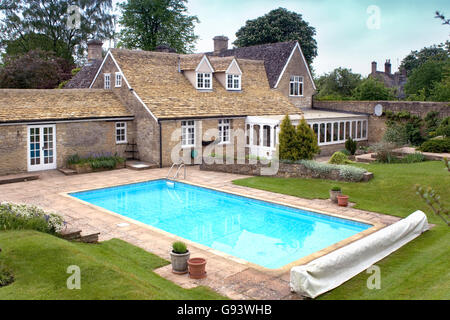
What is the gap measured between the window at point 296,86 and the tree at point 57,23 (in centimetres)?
2889

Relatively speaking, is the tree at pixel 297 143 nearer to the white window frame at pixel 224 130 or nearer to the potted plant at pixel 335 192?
the potted plant at pixel 335 192

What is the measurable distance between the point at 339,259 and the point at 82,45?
53251 mm

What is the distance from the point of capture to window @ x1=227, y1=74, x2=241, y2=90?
31500 millimetres

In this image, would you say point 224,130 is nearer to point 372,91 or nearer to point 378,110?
point 378,110

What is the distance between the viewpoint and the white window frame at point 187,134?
1027 inches

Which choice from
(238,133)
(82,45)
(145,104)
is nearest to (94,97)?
(145,104)

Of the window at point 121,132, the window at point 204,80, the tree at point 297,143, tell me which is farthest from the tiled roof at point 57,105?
the tree at point 297,143

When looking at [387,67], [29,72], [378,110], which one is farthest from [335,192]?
[387,67]

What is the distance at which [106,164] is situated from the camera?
24422mm

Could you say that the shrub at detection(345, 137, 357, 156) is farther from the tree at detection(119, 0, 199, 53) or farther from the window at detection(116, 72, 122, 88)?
the tree at detection(119, 0, 199, 53)

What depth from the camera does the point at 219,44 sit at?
4191 cm

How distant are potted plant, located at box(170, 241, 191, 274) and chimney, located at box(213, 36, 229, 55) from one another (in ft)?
111

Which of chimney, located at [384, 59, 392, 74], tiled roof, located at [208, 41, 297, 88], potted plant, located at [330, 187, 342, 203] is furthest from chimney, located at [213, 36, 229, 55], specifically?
chimney, located at [384, 59, 392, 74]
